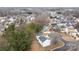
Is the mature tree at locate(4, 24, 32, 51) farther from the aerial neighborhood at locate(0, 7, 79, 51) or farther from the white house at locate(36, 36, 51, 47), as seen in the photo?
the white house at locate(36, 36, 51, 47)

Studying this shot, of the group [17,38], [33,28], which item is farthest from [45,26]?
[17,38]

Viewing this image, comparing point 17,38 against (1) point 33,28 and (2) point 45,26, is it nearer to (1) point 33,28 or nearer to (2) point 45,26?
(1) point 33,28

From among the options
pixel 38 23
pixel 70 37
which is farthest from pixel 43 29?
pixel 70 37

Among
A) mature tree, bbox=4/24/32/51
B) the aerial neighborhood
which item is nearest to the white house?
the aerial neighborhood

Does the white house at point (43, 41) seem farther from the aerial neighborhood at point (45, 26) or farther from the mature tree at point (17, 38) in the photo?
the mature tree at point (17, 38)

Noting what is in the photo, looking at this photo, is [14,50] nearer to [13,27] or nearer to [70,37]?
A: [13,27]

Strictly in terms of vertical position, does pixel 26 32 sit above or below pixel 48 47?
above

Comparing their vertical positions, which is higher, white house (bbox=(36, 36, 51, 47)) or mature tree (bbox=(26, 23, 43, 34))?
mature tree (bbox=(26, 23, 43, 34))
